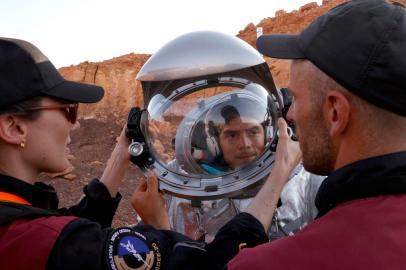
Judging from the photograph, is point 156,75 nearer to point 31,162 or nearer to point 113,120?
point 31,162

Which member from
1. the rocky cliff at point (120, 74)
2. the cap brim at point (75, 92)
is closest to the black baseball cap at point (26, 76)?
the cap brim at point (75, 92)

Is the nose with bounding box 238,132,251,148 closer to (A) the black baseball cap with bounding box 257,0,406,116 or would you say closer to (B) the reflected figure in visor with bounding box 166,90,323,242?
(B) the reflected figure in visor with bounding box 166,90,323,242

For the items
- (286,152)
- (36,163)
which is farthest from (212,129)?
(36,163)

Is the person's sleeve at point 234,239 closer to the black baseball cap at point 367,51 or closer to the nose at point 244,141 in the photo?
the nose at point 244,141

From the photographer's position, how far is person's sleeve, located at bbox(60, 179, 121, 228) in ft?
8.22

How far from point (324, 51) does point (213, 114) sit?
1121 millimetres

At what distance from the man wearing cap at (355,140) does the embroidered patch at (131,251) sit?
→ 0.46 meters

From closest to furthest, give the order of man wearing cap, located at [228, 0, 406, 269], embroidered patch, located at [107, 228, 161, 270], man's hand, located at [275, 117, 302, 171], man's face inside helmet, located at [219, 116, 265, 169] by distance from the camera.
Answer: man wearing cap, located at [228, 0, 406, 269] < embroidered patch, located at [107, 228, 161, 270] < man's hand, located at [275, 117, 302, 171] < man's face inside helmet, located at [219, 116, 265, 169]

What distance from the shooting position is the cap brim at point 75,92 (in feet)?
6.72

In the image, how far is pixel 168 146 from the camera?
2598 millimetres

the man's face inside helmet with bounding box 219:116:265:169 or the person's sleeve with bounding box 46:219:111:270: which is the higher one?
the person's sleeve with bounding box 46:219:111:270

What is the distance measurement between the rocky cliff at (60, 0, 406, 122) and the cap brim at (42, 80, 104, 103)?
23433mm

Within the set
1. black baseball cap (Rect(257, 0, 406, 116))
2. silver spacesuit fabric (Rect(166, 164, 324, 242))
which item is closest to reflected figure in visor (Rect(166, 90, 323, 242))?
silver spacesuit fabric (Rect(166, 164, 324, 242))

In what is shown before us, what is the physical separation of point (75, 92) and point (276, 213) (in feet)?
3.38
